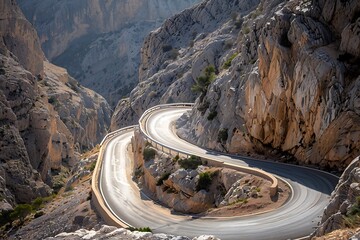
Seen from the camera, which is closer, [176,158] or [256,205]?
[256,205]

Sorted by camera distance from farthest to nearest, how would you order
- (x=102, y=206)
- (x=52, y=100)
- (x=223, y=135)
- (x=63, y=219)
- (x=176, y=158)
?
(x=52, y=100) → (x=223, y=135) → (x=176, y=158) → (x=63, y=219) → (x=102, y=206)

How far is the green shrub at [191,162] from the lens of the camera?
36875 millimetres

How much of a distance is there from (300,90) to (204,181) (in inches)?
405

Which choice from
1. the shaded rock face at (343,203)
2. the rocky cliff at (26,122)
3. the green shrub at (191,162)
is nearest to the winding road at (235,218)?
the green shrub at (191,162)

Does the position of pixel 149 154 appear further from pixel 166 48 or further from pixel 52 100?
pixel 52 100

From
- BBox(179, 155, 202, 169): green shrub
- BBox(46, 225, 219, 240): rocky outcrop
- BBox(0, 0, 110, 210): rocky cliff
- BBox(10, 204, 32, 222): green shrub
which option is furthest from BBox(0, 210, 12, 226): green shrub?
BBox(46, 225, 219, 240): rocky outcrop

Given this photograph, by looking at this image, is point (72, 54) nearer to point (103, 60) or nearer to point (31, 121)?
point (103, 60)

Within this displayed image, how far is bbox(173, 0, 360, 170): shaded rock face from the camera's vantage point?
99.8 feet

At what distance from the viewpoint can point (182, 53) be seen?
94250 millimetres

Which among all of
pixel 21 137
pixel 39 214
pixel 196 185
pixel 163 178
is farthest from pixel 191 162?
pixel 21 137

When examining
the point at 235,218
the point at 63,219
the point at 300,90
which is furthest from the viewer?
the point at 63,219

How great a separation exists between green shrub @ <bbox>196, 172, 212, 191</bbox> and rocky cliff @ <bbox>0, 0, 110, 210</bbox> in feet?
87.4

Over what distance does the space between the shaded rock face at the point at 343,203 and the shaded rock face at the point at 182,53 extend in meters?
58.7

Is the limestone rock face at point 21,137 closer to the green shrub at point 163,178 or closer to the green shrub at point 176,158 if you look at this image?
the green shrub at point 163,178
